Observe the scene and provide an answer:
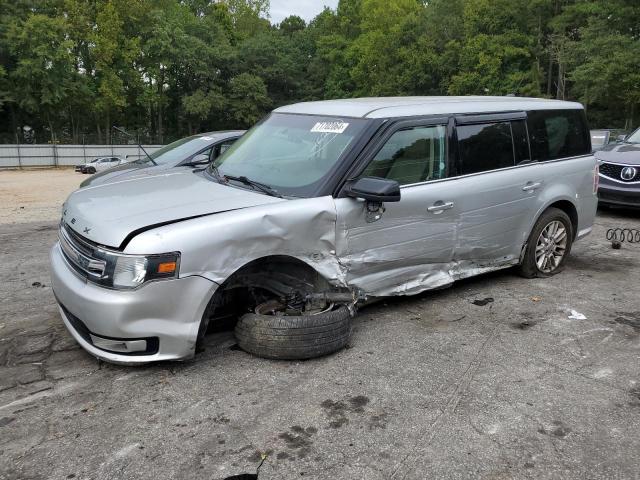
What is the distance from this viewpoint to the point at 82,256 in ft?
11.4

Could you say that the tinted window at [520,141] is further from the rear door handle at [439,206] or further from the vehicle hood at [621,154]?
the vehicle hood at [621,154]

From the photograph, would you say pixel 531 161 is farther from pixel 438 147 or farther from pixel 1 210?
pixel 1 210

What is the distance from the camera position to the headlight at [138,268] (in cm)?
319

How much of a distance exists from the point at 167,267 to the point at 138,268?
0.52 feet

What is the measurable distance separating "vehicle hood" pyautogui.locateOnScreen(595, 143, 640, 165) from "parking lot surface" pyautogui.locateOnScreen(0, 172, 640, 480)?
5.45 m

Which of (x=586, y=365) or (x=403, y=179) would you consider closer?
(x=586, y=365)

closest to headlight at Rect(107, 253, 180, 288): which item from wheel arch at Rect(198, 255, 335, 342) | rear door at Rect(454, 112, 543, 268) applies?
wheel arch at Rect(198, 255, 335, 342)

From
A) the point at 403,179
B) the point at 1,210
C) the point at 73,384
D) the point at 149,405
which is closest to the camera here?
the point at 149,405

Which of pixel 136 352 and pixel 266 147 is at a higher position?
pixel 266 147

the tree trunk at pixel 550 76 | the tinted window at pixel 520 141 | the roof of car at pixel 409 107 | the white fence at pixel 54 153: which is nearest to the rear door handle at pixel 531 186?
the tinted window at pixel 520 141

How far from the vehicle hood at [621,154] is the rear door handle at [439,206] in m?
6.17

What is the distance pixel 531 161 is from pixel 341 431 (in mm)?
3467

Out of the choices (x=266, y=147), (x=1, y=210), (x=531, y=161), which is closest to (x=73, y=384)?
(x=266, y=147)

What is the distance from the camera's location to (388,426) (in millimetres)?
3018
